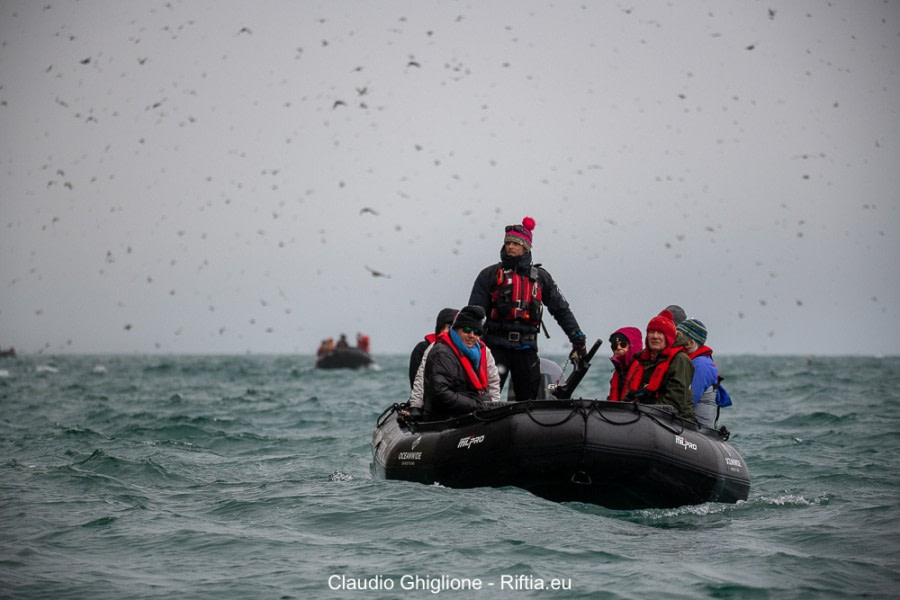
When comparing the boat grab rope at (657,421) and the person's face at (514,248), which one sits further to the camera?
the person's face at (514,248)

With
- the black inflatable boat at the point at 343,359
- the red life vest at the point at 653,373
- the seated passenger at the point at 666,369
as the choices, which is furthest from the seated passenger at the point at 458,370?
the black inflatable boat at the point at 343,359

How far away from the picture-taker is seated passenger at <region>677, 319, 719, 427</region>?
391 inches

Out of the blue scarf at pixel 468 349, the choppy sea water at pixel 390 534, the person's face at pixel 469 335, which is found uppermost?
the person's face at pixel 469 335

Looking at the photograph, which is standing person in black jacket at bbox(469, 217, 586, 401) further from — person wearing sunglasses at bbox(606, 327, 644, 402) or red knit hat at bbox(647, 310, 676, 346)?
red knit hat at bbox(647, 310, 676, 346)

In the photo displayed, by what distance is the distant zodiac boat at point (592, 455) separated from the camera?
8.54 meters

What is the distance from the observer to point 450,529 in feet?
26.6

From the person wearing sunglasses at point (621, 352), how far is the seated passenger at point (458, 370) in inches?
49.5

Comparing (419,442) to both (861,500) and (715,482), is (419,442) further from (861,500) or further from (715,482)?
(861,500)

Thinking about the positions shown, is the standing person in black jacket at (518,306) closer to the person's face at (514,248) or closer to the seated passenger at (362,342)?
the person's face at (514,248)

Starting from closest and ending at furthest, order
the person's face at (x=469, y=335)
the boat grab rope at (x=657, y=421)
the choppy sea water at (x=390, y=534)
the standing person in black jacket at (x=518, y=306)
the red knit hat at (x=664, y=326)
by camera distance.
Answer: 1. the choppy sea water at (x=390, y=534)
2. the boat grab rope at (x=657, y=421)
3. the red knit hat at (x=664, y=326)
4. the person's face at (x=469, y=335)
5. the standing person in black jacket at (x=518, y=306)

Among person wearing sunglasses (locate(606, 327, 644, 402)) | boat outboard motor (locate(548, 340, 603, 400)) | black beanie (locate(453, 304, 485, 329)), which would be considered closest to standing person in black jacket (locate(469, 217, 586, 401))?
boat outboard motor (locate(548, 340, 603, 400))

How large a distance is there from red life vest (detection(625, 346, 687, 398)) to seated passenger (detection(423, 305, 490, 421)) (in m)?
1.40

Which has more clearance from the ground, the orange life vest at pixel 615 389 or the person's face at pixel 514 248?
the person's face at pixel 514 248

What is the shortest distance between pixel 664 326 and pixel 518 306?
1.68 m
